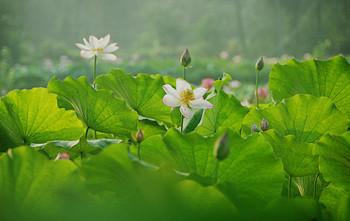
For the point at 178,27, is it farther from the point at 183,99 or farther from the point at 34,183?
the point at 34,183

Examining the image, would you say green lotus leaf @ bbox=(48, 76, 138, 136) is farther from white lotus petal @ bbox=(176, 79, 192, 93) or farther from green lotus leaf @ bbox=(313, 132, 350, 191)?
green lotus leaf @ bbox=(313, 132, 350, 191)

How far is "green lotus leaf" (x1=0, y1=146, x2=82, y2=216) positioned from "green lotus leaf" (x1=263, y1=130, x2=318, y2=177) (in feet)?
0.59

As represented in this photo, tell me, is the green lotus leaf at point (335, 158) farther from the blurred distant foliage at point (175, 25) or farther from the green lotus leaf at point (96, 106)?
the blurred distant foliage at point (175, 25)

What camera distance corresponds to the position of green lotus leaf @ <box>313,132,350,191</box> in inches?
11.6

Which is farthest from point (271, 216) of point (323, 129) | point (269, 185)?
point (323, 129)

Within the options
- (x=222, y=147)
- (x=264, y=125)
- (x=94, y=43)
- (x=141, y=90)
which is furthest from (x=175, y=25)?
(x=222, y=147)

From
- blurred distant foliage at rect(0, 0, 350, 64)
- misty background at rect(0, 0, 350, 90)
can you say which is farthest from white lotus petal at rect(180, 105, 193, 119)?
blurred distant foliage at rect(0, 0, 350, 64)

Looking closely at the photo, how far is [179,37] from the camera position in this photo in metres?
18.3

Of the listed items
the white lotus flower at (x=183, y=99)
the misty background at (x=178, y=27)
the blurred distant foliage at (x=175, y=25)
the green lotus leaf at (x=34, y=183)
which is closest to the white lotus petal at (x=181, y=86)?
the white lotus flower at (x=183, y=99)

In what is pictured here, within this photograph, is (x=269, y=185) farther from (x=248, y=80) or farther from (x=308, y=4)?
(x=308, y=4)

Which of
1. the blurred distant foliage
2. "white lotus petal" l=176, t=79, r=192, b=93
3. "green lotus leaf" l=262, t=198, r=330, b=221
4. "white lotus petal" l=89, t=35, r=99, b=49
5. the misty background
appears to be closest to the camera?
"green lotus leaf" l=262, t=198, r=330, b=221

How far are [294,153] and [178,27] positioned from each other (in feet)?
59.8

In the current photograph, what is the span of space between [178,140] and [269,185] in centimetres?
8

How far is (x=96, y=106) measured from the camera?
39 cm
